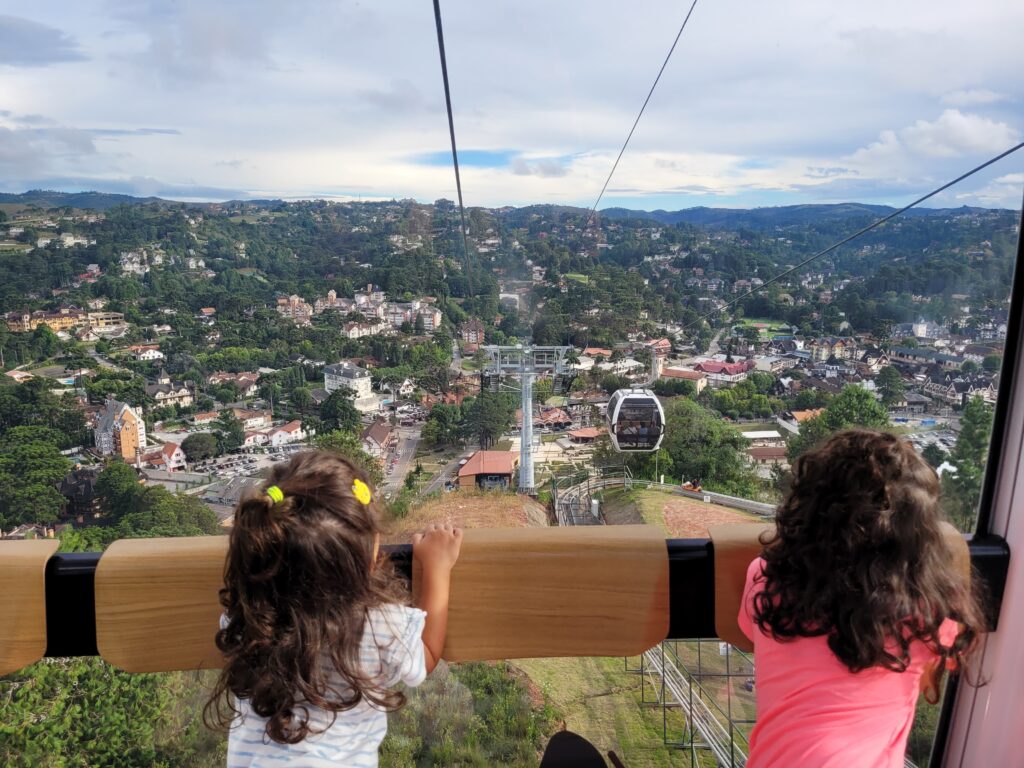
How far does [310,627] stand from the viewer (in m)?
0.96

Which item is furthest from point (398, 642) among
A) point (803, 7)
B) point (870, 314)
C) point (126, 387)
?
point (803, 7)

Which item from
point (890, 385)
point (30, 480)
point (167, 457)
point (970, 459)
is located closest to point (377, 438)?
point (167, 457)

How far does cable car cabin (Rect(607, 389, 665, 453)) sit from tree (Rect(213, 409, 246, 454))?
719mm

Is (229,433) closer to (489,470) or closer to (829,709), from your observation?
(489,470)

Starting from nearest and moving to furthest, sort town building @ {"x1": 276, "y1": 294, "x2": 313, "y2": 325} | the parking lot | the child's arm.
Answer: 1. the child's arm
2. the parking lot
3. town building @ {"x1": 276, "y1": 294, "x2": 313, "y2": 325}

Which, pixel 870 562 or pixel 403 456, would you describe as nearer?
pixel 870 562

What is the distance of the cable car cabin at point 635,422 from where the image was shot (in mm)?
1425

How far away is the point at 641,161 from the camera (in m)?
1.58

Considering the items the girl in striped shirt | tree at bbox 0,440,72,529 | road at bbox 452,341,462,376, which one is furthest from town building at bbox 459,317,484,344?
tree at bbox 0,440,72,529

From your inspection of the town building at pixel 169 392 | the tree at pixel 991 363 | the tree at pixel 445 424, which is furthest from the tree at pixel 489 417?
the tree at pixel 991 363

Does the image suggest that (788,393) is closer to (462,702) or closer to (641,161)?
(641,161)

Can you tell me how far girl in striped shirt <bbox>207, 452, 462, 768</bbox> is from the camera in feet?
3.11

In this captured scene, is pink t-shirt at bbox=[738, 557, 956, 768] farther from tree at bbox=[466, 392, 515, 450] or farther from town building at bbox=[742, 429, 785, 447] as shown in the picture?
tree at bbox=[466, 392, 515, 450]

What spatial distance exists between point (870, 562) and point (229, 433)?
3.66 ft
